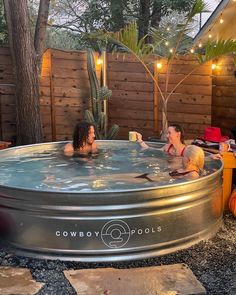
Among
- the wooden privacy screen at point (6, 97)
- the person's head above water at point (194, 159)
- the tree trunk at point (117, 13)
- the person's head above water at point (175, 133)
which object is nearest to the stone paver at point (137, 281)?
the person's head above water at point (194, 159)

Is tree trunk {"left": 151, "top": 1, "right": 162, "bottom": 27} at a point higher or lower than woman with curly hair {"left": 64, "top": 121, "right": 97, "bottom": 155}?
higher

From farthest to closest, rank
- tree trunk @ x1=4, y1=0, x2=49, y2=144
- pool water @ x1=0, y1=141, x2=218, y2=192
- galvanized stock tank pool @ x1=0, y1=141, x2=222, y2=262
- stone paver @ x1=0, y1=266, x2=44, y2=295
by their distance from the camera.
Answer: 1. tree trunk @ x1=4, y1=0, x2=49, y2=144
2. pool water @ x1=0, y1=141, x2=218, y2=192
3. galvanized stock tank pool @ x1=0, y1=141, x2=222, y2=262
4. stone paver @ x1=0, y1=266, x2=44, y2=295

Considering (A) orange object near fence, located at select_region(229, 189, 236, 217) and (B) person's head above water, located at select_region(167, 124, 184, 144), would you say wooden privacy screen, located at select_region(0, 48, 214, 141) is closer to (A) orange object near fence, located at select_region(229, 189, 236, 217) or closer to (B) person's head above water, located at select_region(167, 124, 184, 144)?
(B) person's head above water, located at select_region(167, 124, 184, 144)

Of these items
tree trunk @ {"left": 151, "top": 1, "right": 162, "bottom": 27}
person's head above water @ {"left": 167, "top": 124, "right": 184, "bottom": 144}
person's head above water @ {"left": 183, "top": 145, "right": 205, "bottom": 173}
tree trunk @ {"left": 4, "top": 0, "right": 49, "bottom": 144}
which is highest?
tree trunk @ {"left": 151, "top": 1, "right": 162, "bottom": 27}

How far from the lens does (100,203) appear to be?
3.19 metres

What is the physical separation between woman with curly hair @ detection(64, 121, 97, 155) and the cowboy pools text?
2.31 meters

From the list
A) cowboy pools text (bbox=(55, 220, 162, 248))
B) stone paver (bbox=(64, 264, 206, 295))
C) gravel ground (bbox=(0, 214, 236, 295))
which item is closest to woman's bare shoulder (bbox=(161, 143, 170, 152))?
gravel ground (bbox=(0, 214, 236, 295))

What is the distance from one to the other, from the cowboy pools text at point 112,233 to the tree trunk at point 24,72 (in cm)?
373

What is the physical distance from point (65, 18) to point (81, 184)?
13.3m

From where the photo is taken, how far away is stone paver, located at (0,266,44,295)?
2750 millimetres

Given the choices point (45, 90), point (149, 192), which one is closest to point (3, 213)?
point (149, 192)

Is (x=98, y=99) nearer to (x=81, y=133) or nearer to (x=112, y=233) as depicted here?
(x=81, y=133)

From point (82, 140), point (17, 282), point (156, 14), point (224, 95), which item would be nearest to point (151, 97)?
point (224, 95)

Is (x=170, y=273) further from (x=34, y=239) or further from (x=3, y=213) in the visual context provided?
(x=3, y=213)
